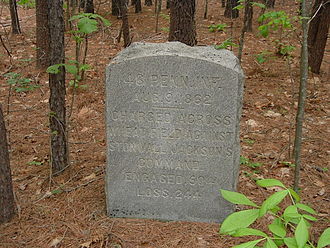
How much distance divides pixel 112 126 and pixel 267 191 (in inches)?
71.9

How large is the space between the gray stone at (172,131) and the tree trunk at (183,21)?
315cm

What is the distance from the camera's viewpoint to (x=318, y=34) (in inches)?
284

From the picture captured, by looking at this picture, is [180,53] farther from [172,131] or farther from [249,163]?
[249,163]

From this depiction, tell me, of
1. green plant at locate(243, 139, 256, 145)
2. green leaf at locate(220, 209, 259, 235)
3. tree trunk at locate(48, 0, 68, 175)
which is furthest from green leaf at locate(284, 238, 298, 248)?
green plant at locate(243, 139, 256, 145)

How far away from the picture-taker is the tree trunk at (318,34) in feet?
23.0

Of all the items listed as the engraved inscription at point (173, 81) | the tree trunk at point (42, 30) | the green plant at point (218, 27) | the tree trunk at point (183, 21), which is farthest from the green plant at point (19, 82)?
the engraved inscription at point (173, 81)

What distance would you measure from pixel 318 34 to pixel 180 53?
514cm

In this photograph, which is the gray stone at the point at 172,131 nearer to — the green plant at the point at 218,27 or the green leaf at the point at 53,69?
the green leaf at the point at 53,69

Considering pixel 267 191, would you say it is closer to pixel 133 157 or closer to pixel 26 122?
pixel 133 157

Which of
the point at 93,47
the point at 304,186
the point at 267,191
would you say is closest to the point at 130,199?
the point at 267,191

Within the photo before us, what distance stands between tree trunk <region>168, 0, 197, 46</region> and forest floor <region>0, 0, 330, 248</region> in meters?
1.35

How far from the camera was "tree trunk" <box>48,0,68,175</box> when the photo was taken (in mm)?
3510

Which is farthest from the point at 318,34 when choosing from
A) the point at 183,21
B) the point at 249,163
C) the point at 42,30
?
the point at 42,30

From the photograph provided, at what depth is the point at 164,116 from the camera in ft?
10.4
